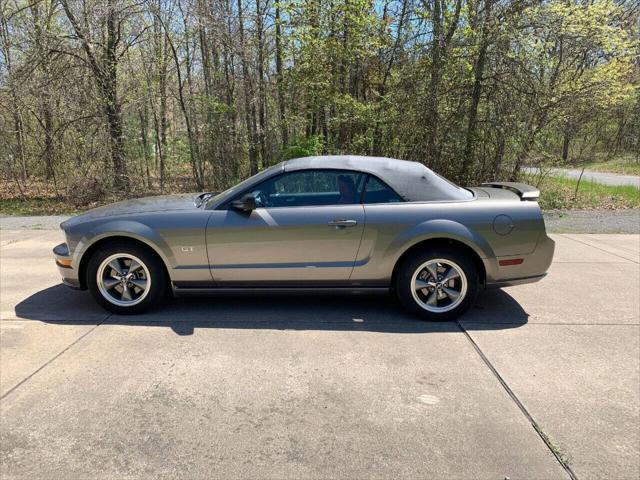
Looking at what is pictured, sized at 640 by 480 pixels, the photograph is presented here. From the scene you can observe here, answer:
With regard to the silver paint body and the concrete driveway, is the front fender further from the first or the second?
the concrete driveway

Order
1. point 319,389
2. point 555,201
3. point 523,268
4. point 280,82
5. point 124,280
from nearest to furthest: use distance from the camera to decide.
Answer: point 319,389 < point 523,268 < point 124,280 < point 555,201 < point 280,82

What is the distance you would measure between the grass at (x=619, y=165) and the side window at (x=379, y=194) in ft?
81.2

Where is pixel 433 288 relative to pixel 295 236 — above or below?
below

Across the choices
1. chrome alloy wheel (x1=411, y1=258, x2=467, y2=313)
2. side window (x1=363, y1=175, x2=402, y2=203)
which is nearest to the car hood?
side window (x1=363, y1=175, x2=402, y2=203)

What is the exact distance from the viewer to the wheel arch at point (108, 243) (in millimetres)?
4117

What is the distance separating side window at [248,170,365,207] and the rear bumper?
138cm

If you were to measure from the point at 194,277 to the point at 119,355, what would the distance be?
964 millimetres

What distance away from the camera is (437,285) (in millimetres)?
4086

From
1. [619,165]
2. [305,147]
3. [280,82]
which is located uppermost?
[280,82]

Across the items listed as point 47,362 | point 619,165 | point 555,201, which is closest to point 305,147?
point 555,201

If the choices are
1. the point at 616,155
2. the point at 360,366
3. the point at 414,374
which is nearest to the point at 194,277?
the point at 360,366

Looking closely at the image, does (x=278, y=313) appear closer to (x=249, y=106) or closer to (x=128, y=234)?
(x=128, y=234)

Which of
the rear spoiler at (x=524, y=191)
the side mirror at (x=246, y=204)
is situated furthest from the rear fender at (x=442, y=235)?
the side mirror at (x=246, y=204)

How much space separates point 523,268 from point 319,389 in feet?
7.38
